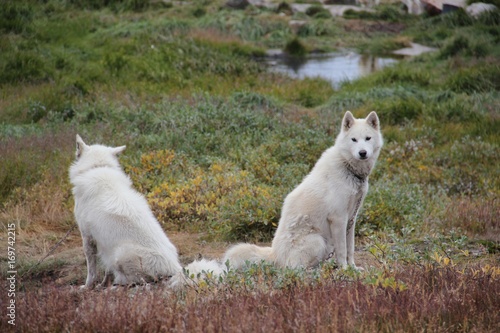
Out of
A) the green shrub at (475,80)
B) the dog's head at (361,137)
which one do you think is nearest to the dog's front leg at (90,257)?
the dog's head at (361,137)

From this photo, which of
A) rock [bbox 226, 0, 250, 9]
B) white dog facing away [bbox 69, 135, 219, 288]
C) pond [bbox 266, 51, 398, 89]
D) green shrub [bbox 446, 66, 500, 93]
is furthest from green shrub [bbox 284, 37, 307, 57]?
white dog facing away [bbox 69, 135, 219, 288]

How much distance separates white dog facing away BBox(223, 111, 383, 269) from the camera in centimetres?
633

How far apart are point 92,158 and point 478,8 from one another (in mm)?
23741

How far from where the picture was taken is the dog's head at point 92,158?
6703mm

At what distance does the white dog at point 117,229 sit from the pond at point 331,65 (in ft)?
43.9

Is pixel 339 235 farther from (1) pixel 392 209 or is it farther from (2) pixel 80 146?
(2) pixel 80 146

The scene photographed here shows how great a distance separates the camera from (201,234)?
836 cm

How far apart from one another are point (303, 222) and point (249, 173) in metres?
3.61

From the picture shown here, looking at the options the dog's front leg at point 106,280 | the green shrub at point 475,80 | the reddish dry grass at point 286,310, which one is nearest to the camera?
the reddish dry grass at point 286,310

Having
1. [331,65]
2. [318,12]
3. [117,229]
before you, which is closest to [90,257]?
[117,229]

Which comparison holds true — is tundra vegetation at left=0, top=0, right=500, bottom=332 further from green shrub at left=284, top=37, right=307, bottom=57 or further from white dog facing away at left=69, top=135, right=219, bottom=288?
green shrub at left=284, top=37, right=307, bottom=57

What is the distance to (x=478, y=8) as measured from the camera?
26.5 metres

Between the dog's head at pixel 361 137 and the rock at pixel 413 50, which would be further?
the rock at pixel 413 50

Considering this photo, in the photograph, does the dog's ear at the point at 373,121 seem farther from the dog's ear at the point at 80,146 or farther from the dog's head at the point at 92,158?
the dog's ear at the point at 80,146
